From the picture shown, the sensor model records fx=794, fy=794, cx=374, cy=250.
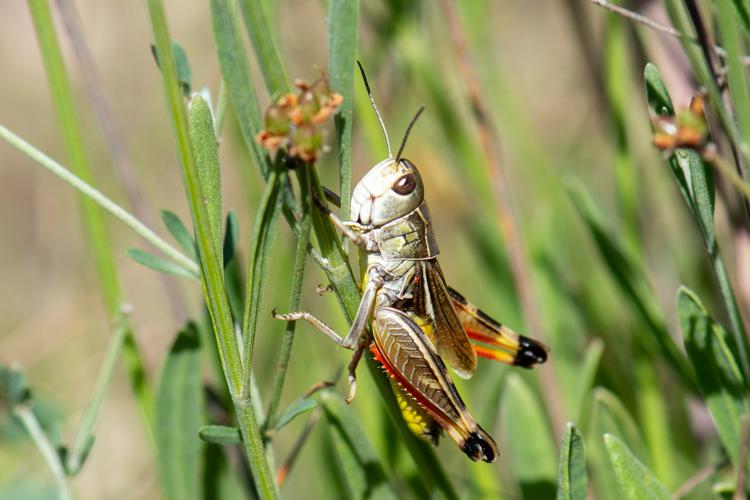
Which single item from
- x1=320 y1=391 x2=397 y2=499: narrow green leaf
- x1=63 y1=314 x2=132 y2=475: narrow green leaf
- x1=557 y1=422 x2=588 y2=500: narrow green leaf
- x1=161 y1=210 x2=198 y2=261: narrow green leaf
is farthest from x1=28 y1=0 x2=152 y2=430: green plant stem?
x1=557 y1=422 x2=588 y2=500: narrow green leaf

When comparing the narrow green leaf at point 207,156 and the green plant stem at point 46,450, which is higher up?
the narrow green leaf at point 207,156

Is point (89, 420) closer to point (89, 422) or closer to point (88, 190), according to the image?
point (89, 422)

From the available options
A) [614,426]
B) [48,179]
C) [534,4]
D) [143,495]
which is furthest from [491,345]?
[534,4]

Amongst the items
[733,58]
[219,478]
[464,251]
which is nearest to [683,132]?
[733,58]

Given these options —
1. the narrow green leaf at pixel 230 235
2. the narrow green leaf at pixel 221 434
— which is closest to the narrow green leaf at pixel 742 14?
the narrow green leaf at pixel 230 235

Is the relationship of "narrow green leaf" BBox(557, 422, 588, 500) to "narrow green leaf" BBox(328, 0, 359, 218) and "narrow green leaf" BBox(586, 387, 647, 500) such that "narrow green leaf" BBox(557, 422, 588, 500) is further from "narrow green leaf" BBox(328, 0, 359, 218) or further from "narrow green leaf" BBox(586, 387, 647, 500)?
"narrow green leaf" BBox(328, 0, 359, 218)

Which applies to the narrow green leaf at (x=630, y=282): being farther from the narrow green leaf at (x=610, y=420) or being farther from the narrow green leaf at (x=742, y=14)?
the narrow green leaf at (x=742, y=14)

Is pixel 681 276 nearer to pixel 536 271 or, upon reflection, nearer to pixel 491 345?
pixel 536 271
